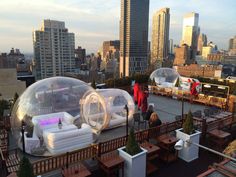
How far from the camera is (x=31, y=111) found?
27.2ft

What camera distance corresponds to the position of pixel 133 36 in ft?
343

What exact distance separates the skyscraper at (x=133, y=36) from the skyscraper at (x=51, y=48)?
28.8m

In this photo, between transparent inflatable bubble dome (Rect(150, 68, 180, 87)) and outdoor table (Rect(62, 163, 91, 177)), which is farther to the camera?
transparent inflatable bubble dome (Rect(150, 68, 180, 87))

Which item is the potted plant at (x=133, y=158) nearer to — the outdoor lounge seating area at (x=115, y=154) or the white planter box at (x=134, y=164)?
the white planter box at (x=134, y=164)

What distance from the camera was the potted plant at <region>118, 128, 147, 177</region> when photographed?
248 inches

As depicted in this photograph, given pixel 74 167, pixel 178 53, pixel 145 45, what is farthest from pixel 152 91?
pixel 178 53

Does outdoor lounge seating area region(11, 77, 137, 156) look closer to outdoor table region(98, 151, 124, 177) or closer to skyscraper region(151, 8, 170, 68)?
outdoor table region(98, 151, 124, 177)

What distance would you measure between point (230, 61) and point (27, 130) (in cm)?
15928

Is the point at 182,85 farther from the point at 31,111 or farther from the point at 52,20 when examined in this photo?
the point at 52,20

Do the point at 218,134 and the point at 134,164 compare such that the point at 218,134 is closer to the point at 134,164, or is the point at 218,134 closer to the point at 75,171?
the point at 134,164

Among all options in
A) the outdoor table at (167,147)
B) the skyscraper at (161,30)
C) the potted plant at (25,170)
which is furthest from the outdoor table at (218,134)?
the skyscraper at (161,30)

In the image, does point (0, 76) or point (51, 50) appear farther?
point (51, 50)

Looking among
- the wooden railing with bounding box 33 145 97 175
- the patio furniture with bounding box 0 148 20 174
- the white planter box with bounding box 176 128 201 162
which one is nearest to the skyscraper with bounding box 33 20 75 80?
the patio furniture with bounding box 0 148 20 174

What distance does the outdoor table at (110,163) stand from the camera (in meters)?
6.04
